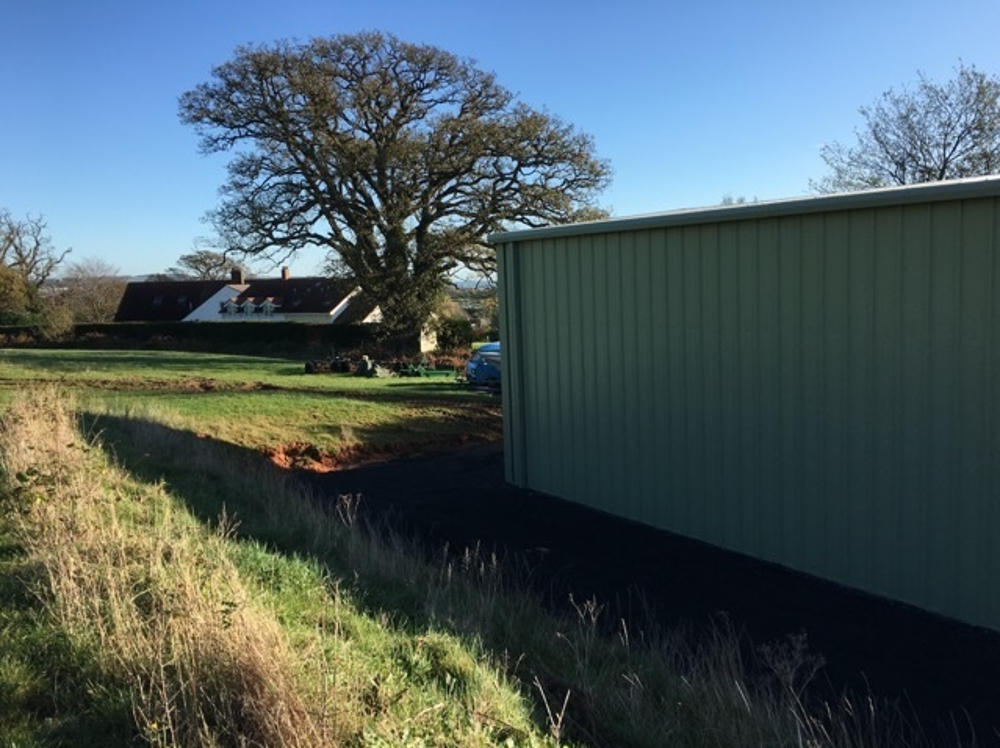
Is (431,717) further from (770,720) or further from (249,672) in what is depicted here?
(770,720)

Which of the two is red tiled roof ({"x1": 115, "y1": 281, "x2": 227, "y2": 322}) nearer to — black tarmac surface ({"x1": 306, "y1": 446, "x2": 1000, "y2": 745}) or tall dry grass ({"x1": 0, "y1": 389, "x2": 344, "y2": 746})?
black tarmac surface ({"x1": 306, "y1": 446, "x2": 1000, "y2": 745})

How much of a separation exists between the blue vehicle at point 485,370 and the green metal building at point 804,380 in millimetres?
12168

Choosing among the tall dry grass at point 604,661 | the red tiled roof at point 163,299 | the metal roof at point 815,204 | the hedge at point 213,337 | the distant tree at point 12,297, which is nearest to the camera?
the tall dry grass at point 604,661

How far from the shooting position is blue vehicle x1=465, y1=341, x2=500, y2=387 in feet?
71.7

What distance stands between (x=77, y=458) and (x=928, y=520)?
7001 mm

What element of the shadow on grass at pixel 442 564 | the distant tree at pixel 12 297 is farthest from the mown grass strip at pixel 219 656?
the distant tree at pixel 12 297

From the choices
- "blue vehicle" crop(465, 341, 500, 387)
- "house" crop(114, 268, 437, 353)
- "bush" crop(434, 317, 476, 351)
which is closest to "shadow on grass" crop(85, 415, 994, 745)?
"blue vehicle" crop(465, 341, 500, 387)

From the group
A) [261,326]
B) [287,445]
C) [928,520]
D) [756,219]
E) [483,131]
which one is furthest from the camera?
[261,326]

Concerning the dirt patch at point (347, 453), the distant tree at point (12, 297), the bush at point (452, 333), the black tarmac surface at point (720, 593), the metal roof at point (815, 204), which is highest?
the distant tree at point (12, 297)

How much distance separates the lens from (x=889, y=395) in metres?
6.10

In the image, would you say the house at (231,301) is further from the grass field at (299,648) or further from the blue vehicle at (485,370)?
the grass field at (299,648)

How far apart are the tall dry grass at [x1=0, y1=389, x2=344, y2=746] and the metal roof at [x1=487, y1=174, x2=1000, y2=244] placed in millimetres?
4799

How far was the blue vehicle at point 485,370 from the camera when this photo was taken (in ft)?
71.7

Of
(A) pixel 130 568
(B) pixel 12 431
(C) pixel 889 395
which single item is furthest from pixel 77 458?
(C) pixel 889 395
